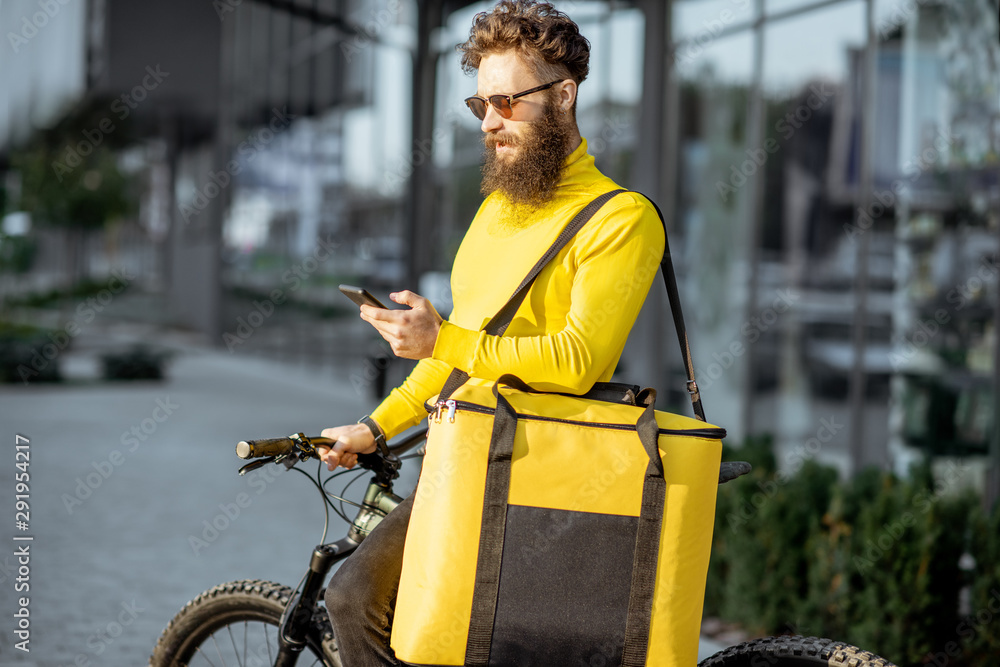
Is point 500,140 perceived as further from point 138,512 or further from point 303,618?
point 138,512

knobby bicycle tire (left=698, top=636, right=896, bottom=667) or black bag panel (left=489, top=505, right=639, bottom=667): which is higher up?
black bag panel (left=489, top=505, right=639, bottom=667)

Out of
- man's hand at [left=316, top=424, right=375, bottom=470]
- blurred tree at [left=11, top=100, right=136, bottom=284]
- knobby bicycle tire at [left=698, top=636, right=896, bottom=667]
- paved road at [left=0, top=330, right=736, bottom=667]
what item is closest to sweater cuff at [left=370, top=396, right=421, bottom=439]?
man's hand at [left=316, top=424, right=375, bottom=470]

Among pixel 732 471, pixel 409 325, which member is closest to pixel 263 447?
pixel 409 325

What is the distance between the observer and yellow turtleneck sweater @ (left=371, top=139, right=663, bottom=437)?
191 centimetres

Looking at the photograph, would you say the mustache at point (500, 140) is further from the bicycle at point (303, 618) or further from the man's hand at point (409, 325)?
the bicycle at point (303, 618)

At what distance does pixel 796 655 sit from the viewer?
2051 mm

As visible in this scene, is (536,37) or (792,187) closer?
(536,37)

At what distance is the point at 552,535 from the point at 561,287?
1.62 ft

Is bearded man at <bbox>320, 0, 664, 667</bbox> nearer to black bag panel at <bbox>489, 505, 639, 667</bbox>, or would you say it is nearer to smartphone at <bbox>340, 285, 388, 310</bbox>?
smartphone at <bbox>340, 285, 388, 310</bbox>

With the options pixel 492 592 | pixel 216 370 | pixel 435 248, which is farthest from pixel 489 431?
pixel 216 370

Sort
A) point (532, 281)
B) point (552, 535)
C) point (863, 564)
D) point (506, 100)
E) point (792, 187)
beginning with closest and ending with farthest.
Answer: point (552, 535), point (532, 281), point (506, 100), point (863, 564), point (792, 187)

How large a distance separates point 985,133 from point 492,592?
6189 millimetres

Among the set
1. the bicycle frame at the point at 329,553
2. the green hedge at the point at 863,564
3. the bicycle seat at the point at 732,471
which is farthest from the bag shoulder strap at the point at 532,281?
the green hedge at the point at 863,564

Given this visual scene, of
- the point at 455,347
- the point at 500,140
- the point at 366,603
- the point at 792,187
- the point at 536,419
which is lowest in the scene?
the point at 366,603
